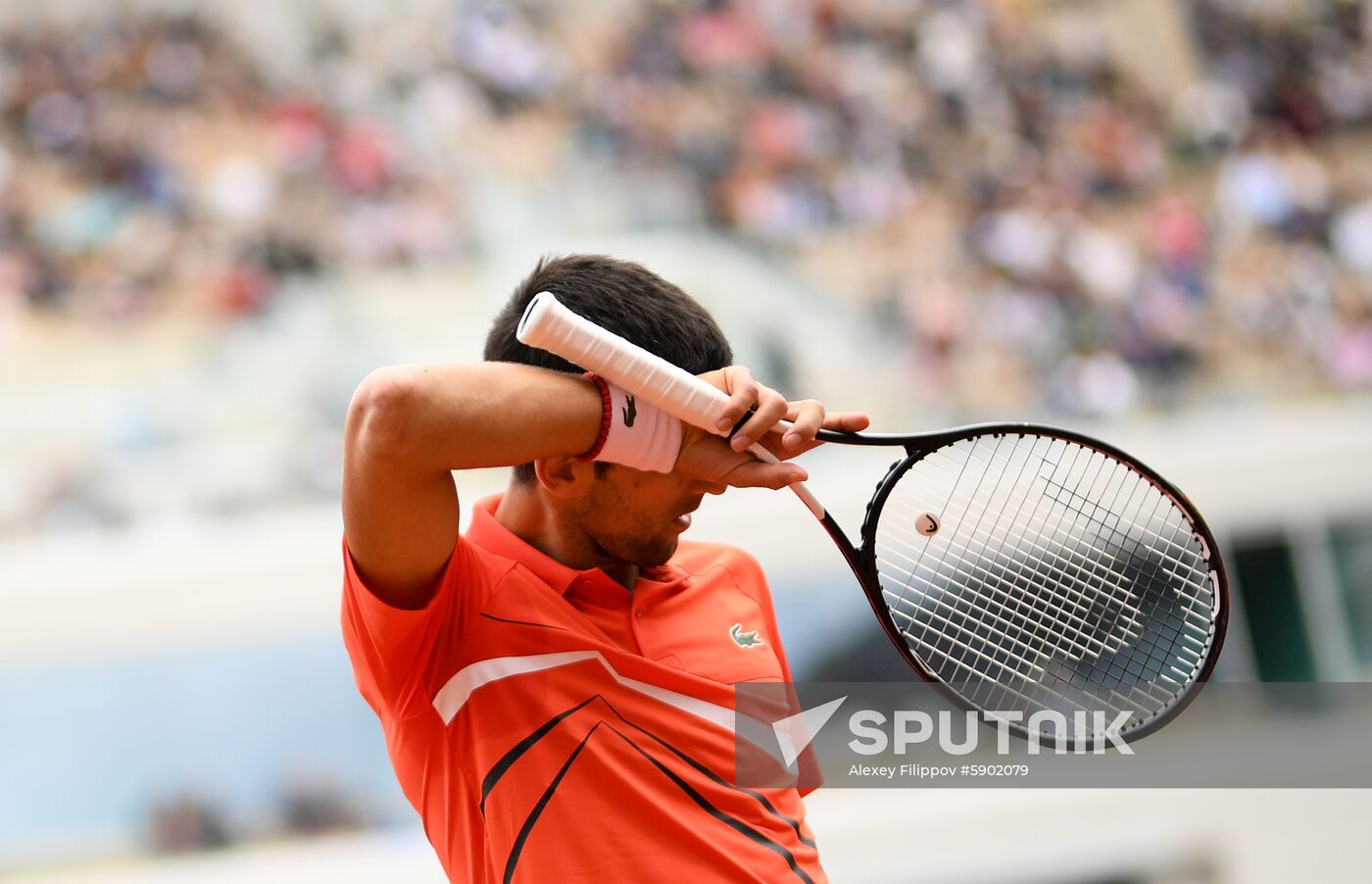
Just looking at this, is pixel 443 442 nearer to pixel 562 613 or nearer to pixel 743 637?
pixel 562 613

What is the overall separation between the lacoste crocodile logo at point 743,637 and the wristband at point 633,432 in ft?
1.29

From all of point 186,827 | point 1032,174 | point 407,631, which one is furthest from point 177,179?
point 407,631

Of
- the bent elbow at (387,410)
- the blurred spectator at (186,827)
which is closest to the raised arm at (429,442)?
the bent elbow at (387,410)

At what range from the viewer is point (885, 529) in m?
2.33

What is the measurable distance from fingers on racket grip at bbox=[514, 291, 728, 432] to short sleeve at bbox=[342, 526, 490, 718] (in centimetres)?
32

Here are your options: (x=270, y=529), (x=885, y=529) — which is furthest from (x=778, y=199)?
(x=885, y=529)

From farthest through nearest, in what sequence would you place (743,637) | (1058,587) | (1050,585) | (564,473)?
(1050,585)
(1058,587)
(743,637)
(564,473)

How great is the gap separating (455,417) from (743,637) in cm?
67

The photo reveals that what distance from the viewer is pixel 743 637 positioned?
204cm

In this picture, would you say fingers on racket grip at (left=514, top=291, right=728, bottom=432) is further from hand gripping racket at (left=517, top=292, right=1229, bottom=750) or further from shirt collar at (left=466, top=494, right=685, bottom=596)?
shirt collar at (left=466, top=494, right=685, bottom=596)

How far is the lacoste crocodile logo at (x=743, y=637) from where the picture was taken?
2.03 m

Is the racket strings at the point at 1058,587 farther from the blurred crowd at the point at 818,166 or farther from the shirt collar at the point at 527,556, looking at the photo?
the blurred crowd at the point at 818,166

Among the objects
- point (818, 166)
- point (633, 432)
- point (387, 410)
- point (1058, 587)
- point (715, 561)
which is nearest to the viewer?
point (387, 410)

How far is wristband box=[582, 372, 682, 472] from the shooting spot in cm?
171
